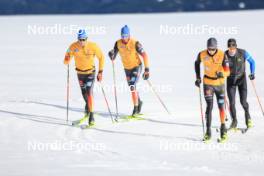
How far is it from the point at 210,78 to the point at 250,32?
26.6m

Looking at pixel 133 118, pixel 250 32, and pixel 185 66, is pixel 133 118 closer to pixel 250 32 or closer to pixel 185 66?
pixel 185 66

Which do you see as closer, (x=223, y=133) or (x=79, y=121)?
(x=223, y=133)

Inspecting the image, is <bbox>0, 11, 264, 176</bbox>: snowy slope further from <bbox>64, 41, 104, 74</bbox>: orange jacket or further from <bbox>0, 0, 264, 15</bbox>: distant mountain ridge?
<bbox>0, 0, 264, 15</bbox>: distant mountain ridge

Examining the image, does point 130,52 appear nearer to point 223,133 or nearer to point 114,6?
point 223,133

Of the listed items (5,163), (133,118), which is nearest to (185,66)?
(133,118)

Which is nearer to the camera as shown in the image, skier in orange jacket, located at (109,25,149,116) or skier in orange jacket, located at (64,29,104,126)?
skier in orange jacket, located at (64,29,104,126)

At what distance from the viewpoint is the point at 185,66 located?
24.1 meters

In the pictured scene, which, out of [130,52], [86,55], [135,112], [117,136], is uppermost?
[130,52]

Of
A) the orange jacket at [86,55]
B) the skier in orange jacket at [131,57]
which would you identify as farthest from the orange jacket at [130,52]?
the orange jacket at [86,55]

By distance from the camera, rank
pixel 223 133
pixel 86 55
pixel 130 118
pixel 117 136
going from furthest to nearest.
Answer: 1. pixel 130 118
2. pixel 86 55
3. pixel 117 136
4. pixel 223 133

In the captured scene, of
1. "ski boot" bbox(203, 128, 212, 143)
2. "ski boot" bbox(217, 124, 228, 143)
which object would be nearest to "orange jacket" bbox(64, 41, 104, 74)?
"ski boot" bbox(203, 128, 212, 143)

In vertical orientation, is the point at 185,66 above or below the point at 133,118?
above

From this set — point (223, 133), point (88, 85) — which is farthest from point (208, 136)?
point (88, 85)

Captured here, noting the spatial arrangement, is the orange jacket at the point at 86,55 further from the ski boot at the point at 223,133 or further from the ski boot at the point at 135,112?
the ski boot at the point at 223,133
